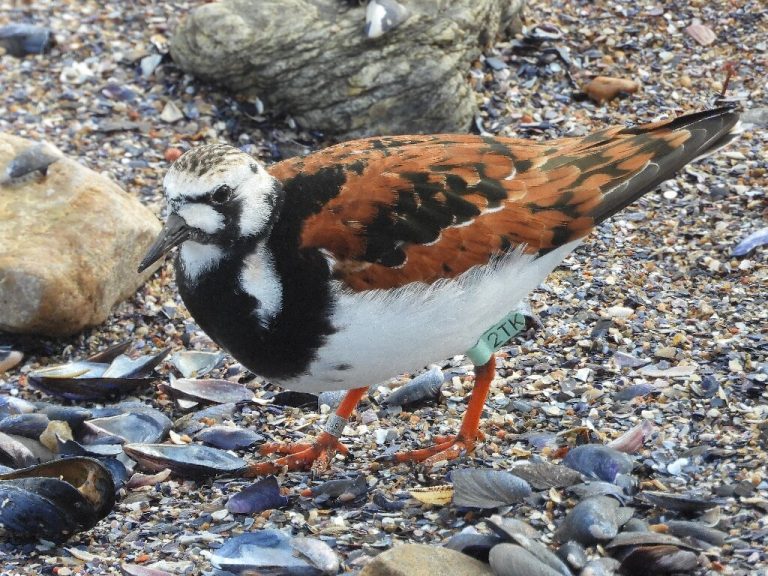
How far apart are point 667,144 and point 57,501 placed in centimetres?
246

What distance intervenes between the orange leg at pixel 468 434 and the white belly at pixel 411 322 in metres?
0.30

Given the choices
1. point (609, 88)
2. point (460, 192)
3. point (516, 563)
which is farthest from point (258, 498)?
point (609, 88)

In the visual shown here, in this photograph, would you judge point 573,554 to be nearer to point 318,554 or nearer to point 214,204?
point 318,554

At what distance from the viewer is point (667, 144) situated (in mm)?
4090

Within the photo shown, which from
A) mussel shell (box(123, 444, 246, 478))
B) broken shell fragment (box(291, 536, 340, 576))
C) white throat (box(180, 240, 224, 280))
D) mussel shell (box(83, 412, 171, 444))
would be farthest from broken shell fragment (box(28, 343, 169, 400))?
broken shell fragment (box(291, 536, 340, 576))

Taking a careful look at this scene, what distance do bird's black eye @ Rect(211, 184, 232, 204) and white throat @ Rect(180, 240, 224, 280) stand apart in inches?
5.8

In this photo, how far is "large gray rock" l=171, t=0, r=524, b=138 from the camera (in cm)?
616

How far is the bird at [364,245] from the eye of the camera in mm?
3504

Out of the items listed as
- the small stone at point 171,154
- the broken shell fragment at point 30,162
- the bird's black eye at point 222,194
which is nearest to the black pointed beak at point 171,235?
the bird's black eye at point 222,194

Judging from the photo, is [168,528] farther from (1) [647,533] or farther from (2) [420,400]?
(1) [647,533]

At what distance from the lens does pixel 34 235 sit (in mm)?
5051

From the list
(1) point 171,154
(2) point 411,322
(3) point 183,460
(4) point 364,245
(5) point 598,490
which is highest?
(4) point 364,245

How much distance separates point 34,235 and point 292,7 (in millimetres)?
2087

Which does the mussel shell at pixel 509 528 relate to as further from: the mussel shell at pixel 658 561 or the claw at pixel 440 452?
the claw at pixel 440 452
